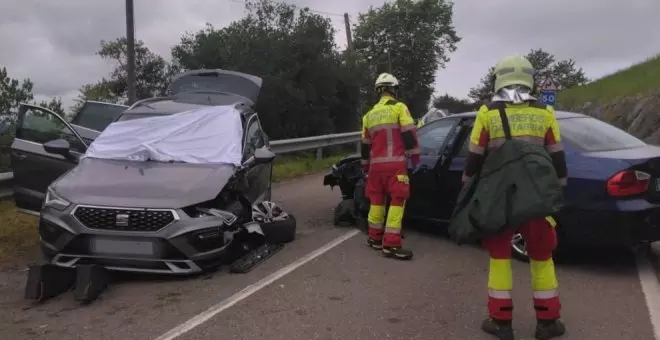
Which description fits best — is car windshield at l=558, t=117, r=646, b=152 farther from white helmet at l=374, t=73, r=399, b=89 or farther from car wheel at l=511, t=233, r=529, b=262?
white helmet at l=374, t=73, r=399, b=89

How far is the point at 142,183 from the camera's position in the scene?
20.6 feet

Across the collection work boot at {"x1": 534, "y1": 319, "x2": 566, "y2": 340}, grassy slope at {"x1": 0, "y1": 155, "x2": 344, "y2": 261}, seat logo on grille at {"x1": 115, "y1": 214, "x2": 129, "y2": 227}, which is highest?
seat logo on grille at {"x1": 115, "y1": 214, "x2": 129, "y2": 227}

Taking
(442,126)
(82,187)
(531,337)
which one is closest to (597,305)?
(531,337)

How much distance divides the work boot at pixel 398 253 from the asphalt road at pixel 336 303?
Answer: 104 mm

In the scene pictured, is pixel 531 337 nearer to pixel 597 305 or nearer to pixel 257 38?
pixel 597 305

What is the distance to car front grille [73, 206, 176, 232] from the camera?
19.3ft

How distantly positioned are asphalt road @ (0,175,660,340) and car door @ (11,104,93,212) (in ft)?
2.85

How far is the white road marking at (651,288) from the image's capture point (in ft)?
16.0

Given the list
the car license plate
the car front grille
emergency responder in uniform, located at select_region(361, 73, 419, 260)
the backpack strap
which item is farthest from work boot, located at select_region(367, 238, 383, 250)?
the backpack strap

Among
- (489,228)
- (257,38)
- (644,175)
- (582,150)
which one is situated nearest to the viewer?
(489,228)

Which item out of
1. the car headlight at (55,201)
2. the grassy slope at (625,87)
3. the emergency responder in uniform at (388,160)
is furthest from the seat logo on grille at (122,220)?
Answer: the grassy slope at (625,87)

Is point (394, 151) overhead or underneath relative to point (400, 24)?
underneath

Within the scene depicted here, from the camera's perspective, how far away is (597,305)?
17.3ft

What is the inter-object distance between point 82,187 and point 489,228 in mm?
3840
